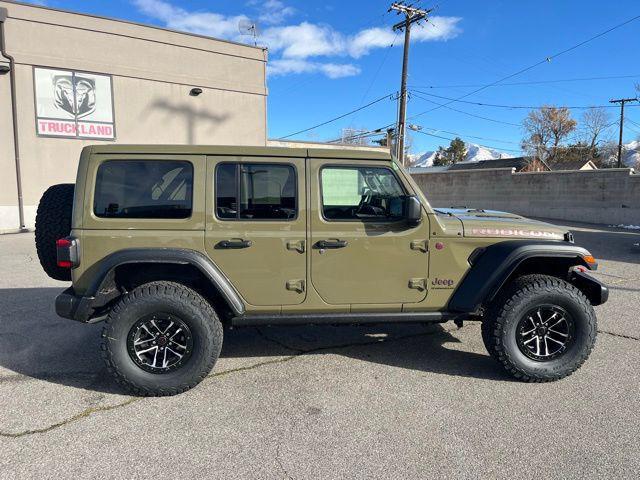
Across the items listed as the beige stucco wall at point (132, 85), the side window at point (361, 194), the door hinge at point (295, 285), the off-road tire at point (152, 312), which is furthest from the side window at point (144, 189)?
the beige stucco wall at point (132, 85)

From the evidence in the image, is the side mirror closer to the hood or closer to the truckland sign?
the hood

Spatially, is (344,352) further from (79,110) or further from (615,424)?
(79,110)

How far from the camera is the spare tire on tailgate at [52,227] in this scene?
3504 millimetres

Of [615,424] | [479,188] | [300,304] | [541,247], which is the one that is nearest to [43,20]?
[300,304]

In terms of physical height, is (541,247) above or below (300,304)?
above

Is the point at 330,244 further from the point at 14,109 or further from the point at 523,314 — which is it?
the point at 14,109

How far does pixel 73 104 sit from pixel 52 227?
1291 centimetres

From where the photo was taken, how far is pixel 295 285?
11.3 feet

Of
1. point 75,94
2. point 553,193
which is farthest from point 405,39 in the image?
point 75,94

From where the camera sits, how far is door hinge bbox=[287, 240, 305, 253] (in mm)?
3402

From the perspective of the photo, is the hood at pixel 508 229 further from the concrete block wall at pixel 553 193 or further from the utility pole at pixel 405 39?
the utility pole at pixel 405 39

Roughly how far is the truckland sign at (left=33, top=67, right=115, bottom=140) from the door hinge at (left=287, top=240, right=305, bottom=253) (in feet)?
45.3

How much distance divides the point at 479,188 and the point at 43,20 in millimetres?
19231

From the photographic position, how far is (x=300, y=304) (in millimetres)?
3486
